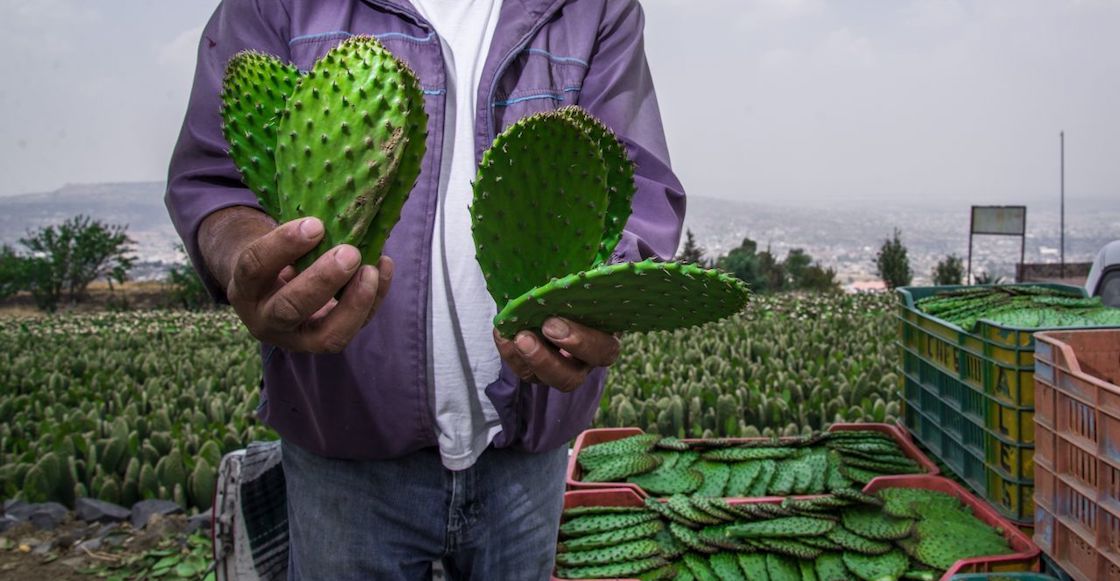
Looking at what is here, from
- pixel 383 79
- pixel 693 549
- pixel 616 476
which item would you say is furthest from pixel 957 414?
pixel 383 79

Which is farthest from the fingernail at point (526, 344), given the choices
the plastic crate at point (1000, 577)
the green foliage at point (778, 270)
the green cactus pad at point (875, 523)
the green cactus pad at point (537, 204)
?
the green foliage at point (778, 270)

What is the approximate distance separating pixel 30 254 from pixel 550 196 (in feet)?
42.2

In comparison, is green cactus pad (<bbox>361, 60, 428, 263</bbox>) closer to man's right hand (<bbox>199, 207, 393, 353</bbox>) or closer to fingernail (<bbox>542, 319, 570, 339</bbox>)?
man's right hand (<bbox>199, 207, 393, 353</bbox>)

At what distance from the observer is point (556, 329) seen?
946mm

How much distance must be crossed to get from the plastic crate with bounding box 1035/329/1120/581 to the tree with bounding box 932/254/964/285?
966cm

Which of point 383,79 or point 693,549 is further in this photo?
point 693,549

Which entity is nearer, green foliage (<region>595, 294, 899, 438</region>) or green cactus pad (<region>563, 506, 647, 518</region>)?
green cactus pad (<region>563, 506, 647, 518</region>)

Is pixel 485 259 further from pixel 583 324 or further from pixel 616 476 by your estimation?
pixel 616 476

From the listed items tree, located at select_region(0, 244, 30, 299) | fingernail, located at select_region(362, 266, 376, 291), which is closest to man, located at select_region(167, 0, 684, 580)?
fingernail, located at select_region(362, 266, 376, 291)

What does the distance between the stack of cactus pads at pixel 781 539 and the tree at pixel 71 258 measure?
11.0m

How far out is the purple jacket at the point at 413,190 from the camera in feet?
3.73

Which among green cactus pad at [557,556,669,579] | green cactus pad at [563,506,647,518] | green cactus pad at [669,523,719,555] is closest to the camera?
green cactus pad at [557,556,669,579]

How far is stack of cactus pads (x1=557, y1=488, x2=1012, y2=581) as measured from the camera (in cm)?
216

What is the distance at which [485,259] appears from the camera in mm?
1028
